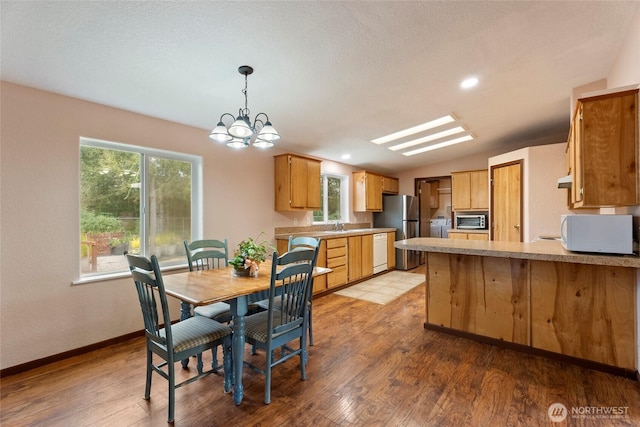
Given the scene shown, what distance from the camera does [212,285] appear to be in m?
2.05

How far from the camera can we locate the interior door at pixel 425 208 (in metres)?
7.26

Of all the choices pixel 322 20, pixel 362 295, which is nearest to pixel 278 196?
pixel 362 295

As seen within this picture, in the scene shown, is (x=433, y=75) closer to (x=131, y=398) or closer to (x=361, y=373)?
(x=361, y=373)

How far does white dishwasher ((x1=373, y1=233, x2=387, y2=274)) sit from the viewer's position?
5691mm

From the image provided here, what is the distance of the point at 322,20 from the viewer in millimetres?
1863

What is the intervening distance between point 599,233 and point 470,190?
Result: 411 cm

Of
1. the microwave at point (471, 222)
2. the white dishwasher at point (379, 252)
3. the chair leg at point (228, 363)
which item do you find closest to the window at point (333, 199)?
the white dishwasher at point (379, 252)

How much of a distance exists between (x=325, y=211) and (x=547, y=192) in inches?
141

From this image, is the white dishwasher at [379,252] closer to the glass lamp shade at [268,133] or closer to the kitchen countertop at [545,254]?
the kitchen countertop at [545,254]

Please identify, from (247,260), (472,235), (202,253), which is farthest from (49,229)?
(472,235)

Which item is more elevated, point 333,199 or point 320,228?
point 333,199

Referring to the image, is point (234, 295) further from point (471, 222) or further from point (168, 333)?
point (471, 222)

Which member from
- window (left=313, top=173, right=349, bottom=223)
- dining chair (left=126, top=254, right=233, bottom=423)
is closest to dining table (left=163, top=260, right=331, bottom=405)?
dining chair (left=126, top=254, right=233, bottom=423)

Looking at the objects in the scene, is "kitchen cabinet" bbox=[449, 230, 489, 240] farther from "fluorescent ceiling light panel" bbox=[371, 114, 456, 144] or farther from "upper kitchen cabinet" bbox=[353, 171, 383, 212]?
"fluorescent ceiling light panel" bbox=[371, 114, 456, 144]
